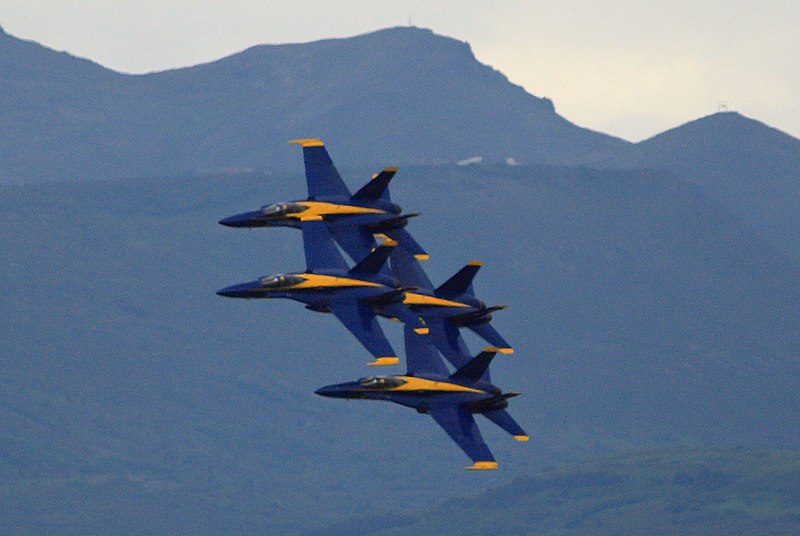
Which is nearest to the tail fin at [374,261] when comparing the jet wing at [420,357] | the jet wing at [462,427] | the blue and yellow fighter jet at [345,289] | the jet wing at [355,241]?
the blue and yellow fighter jet at [345,289]

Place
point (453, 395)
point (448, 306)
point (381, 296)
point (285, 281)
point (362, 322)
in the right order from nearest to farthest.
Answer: point (285, 281), point (381, 296), point (362, 322), point (453, 395), point (448, 306)

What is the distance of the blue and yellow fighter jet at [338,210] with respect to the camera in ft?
434

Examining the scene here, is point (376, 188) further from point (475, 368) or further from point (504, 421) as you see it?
point (504, 421)

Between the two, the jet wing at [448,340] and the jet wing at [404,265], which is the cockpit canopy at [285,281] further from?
the jet wing at [448,340]

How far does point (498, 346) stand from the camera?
144m

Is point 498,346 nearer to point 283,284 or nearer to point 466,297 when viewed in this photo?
point 466,297

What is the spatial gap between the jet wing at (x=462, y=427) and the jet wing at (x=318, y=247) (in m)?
12.5

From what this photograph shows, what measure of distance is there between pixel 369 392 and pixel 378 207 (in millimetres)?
12849

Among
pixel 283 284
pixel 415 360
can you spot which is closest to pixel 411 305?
pixel 415 360

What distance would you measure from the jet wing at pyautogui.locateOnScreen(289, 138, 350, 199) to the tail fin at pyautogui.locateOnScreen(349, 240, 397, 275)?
9.97 meters

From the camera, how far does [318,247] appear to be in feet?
431

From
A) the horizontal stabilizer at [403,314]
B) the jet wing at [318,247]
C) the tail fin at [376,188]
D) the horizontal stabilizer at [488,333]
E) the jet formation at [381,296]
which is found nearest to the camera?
the jet formation at [381,296]

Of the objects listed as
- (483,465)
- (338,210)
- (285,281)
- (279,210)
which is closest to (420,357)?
(483,465)

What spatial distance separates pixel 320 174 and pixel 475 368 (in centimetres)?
1794
